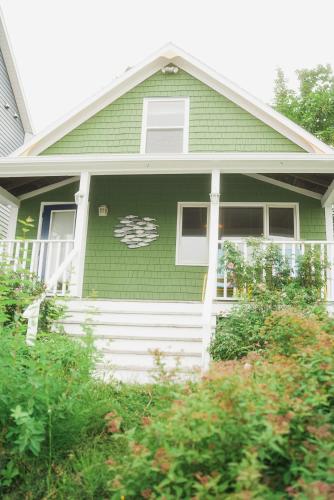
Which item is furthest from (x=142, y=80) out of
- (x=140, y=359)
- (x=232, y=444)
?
(x=232, y=444)

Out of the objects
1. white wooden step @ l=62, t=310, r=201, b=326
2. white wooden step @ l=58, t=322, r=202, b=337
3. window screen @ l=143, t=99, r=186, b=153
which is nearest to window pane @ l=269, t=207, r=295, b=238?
window screen @ l=143, t=99, r=186, b=153

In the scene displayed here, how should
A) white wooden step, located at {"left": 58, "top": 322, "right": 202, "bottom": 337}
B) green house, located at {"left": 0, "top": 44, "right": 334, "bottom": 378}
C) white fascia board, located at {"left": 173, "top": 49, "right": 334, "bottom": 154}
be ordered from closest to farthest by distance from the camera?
1. white wooden step, located at {"left": 58, "top": 322, "right": 202, "bottom": 337}
2. green house, located at {"left": 0, "top": 44, "right": 334, "bottom": 378}
3. white fascia board, located at {"left": 173, "top": 49, "right": 334, "bottom": 154}

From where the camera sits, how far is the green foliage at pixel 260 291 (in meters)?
5.65

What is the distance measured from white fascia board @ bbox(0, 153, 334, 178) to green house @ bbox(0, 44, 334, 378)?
22mm

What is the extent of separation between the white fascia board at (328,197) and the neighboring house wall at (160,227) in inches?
8.1

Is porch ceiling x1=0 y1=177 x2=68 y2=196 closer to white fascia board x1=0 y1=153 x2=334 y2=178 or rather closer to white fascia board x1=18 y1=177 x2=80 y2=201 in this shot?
white fascia board x1=18 y1=177 x2=80 y2=201

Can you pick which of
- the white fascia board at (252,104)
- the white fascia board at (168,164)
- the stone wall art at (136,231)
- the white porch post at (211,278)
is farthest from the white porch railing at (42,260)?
the white fascia board at (252,104)

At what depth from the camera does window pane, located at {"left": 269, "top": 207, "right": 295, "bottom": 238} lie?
9320mm

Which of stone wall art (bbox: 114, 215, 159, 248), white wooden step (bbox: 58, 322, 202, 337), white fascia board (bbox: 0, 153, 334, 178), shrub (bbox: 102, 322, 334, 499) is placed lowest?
shrub (bbox: 102, 322, 334, 499)

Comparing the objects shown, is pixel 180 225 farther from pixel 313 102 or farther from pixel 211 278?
pixel 313 102

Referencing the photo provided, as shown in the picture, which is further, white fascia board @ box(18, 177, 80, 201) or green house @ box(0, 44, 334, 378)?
white fascia board @ box(18, 177, 80, 201)

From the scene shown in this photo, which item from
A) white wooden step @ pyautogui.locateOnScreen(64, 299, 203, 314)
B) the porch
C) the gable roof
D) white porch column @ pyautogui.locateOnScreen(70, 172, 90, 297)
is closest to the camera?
white wooden step @ pyautogui.locateOnScreen(64, 299, 203, 314)

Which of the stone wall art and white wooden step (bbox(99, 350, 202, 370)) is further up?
the stone wall art

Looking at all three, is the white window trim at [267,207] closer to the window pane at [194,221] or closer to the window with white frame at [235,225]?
the window with white frame at [235,225]
